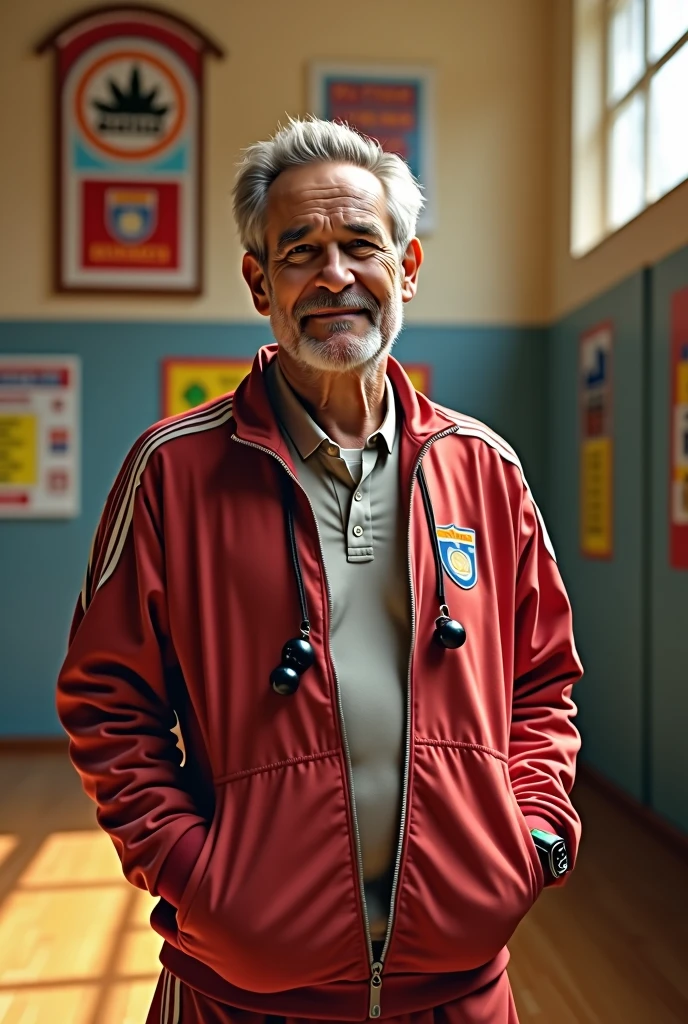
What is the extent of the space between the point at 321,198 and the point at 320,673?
63 centimetres

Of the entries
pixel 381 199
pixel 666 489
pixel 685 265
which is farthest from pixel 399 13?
pixel 381 199

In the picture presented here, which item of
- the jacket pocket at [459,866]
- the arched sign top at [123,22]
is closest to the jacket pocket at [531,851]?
the jacket pocket at [459,866]

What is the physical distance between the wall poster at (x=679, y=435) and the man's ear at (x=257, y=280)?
2.47m

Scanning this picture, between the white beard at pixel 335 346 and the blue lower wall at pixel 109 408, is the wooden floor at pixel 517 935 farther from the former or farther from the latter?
the white beard at pixel 335 346

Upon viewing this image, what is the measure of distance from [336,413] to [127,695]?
47cm

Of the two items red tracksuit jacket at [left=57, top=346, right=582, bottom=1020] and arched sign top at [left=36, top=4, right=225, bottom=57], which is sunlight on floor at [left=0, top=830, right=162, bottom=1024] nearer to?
red tracksuit jacket at [left=57, top=346, right=582, bottom=1020]

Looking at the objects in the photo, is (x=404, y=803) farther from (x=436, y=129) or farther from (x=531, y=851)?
(x=436, y=129)

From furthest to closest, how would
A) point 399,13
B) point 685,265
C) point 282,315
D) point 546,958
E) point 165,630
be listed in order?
1. point 399,13
2. point 685,265
3. point 546,958
4. point 282,315
5. point 165,630

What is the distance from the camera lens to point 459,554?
53.3 inches

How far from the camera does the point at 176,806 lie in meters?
1.22

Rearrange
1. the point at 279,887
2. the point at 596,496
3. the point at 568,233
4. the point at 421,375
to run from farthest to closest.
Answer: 1. the point at 421,375
2. the point at 568,233
3. the point at 596,496
4. the point at 279,887

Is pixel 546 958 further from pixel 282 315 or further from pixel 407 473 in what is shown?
pixel 282 315

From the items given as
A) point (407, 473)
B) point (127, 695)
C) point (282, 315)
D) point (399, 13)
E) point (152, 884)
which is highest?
point (399, 13)

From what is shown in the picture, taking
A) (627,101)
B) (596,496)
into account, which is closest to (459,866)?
(596,496)
